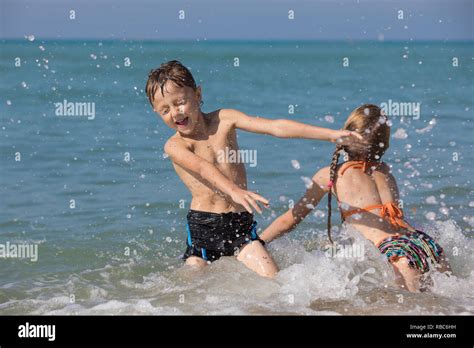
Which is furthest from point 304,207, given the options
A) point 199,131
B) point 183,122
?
point 183,122

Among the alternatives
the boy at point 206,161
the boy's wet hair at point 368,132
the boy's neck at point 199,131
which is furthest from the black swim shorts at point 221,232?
the boy's wet hair at point 368,132

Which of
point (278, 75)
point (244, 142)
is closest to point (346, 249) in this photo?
point (244, 142)

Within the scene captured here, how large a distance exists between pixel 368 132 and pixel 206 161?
98 centimetres

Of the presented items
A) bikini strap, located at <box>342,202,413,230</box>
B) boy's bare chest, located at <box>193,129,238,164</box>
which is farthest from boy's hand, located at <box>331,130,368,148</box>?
boy's bare chest, located at <box>193,129,238,164</box>

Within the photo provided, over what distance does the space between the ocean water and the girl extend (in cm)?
9

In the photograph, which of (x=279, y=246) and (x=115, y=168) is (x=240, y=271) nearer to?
(x=279, y=246)

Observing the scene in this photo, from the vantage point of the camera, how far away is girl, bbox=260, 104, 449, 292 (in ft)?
15.3

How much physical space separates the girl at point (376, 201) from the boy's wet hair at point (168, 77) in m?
1.03

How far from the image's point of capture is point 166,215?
6883mm

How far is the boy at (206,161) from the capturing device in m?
4.90

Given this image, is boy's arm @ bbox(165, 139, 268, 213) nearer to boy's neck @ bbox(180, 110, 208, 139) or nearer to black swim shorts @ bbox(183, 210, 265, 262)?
boy's neck @ bbox(180, 110, 208, 139)

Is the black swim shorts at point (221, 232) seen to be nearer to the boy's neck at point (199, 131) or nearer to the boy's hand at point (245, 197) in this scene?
the boy's neck at point (199, 131)

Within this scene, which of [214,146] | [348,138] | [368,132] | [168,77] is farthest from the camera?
[214,146]

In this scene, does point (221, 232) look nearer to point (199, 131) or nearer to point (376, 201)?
point (199, 131)
